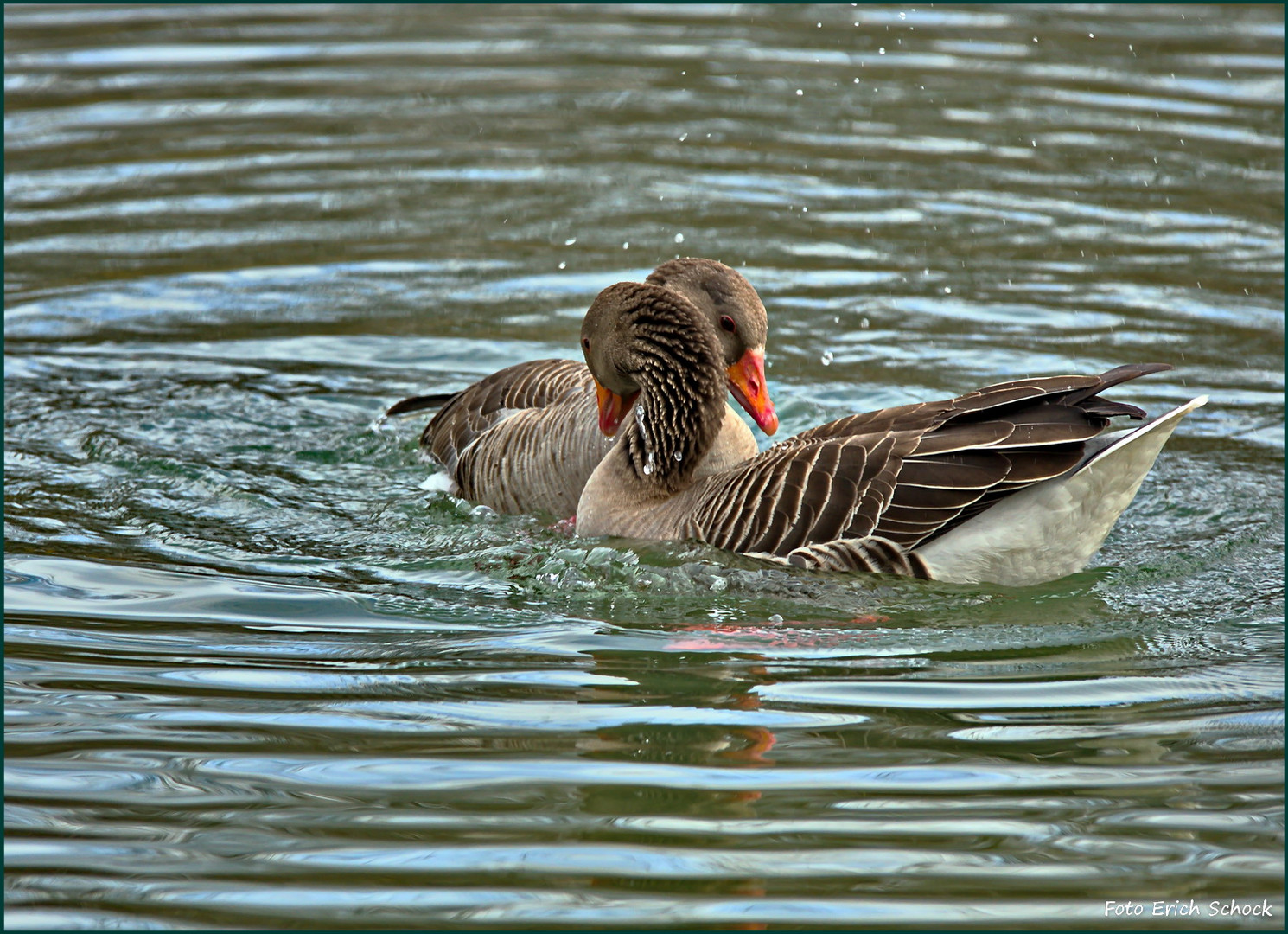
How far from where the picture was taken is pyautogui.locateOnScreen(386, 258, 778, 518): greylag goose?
8.00 metres

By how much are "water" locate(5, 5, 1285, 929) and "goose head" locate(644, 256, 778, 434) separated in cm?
104

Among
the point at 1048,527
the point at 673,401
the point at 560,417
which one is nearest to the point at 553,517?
the point at 560,417

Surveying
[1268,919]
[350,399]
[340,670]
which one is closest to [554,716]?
[340,670]

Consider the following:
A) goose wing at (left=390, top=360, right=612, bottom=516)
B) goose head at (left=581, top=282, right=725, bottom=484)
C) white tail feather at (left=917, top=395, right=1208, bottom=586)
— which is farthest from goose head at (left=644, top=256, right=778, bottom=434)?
white tail feather at (left=917, top=395, right=1208, bottom=586)

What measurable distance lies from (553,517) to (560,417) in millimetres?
637

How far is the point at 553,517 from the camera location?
8.80 meters

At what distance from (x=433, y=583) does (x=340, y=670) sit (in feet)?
3.87

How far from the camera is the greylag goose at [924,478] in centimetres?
664

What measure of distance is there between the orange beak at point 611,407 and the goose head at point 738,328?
63 cm

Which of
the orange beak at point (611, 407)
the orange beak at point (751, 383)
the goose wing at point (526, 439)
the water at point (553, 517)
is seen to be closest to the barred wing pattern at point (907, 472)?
the water at point (553, 517)

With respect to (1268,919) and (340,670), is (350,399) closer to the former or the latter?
(340,670)

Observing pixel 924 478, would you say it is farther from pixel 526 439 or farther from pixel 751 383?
pixel 526 439

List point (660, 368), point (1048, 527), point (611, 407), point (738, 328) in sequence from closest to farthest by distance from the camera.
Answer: point (1048, 527) → point (660, 368) → point (738, 328) → point (611, 407)

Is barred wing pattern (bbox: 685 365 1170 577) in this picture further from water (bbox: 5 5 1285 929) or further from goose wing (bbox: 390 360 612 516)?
goose wing (bbox: 390 360 612 516)
